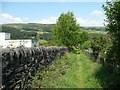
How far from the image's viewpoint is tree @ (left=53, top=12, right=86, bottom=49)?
63.1 meters

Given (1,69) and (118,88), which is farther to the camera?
(118,88)

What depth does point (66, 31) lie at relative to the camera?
209ft

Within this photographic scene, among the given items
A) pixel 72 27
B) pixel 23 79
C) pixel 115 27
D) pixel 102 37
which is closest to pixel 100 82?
pixel 115 27

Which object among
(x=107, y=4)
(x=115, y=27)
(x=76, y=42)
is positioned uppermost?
(x=107, y=4)

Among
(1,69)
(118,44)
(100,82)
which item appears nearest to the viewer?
(1,69)

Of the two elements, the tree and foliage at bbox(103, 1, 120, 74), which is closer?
foliage at bbox(103, 1, 120, 74)

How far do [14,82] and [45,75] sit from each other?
6633 mm

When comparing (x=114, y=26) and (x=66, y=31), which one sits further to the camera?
(x=66, y=31)

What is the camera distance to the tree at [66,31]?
63062 millimetres

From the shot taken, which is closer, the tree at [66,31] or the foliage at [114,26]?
the foliage at [114,26]

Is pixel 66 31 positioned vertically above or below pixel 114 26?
below

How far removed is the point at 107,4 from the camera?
57.1 ft

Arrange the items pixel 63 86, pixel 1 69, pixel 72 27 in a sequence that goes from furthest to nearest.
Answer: pixel 72 27
pixel 63 86
pixel 1 69

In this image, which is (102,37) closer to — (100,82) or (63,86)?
(100,82)
